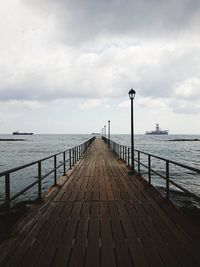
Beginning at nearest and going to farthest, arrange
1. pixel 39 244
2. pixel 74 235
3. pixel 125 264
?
pixel 125 264 → pixel 39 244 → pixel 74 235

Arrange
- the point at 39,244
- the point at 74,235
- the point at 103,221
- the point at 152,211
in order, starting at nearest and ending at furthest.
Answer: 1. the point at 39,244
2. the point at 74,235
3. the point at 103,221
4. the point at 152,211

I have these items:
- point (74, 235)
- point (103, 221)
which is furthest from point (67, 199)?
point (74, 235)

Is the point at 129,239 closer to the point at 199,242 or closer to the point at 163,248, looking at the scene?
the point at 163,248

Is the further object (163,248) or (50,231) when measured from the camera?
(50,231)

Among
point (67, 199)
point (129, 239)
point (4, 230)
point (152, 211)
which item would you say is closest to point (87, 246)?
point (129, 239)

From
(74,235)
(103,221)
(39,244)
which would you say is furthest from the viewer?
(103,221)

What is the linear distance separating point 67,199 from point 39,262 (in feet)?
11.8

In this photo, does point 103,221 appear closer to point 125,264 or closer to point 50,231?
point 50,231

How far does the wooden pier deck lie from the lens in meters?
3.74

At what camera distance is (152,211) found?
607 centimetres

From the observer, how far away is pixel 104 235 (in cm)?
462

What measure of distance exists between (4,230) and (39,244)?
2.60 feet

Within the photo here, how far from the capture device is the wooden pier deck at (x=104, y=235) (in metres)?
3.74

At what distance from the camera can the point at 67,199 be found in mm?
7254
